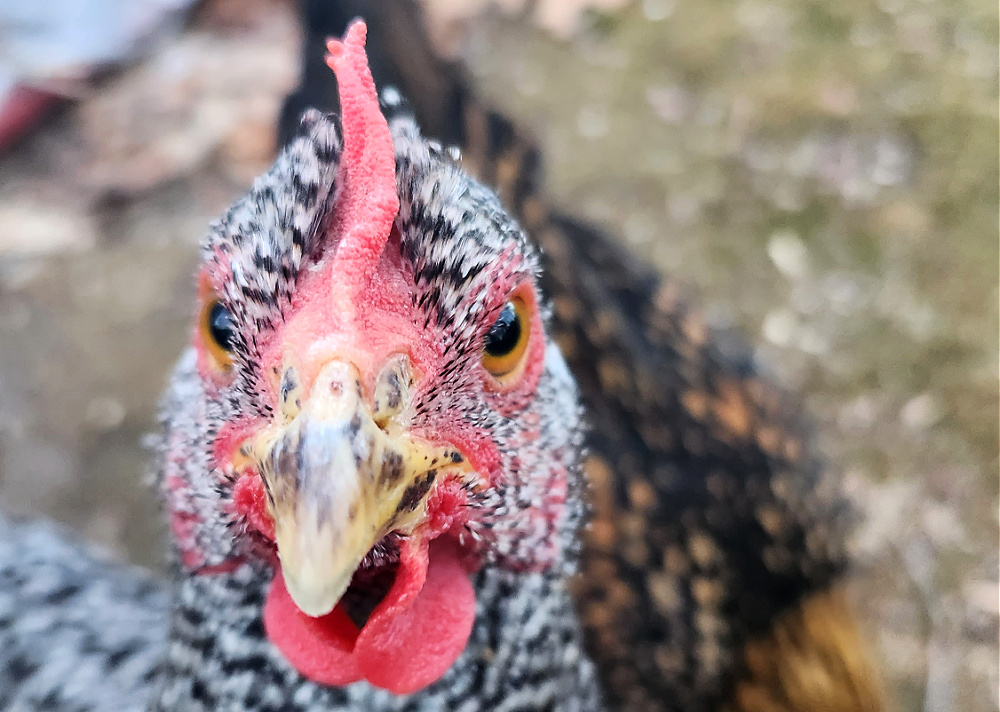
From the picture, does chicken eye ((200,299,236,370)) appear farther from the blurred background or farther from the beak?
the blurred background

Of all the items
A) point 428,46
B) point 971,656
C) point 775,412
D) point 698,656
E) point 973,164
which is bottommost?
point 971,656

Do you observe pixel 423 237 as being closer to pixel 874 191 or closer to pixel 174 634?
pixel 174 634

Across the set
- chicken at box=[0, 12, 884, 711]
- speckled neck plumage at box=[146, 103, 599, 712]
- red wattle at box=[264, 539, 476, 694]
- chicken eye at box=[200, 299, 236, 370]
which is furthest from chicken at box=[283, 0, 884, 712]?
chicken eye at box=[200, 299, 236, 370]

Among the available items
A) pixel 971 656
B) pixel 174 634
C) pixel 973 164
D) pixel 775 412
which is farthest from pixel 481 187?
pixel 973 164

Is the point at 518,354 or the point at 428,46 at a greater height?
the point at 428,46

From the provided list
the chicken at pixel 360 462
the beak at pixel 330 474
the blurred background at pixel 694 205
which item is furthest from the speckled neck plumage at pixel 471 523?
the blurred background at pixel 694 205

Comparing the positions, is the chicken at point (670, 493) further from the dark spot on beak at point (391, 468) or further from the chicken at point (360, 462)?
the dark spot on beak at point (391, 468)
